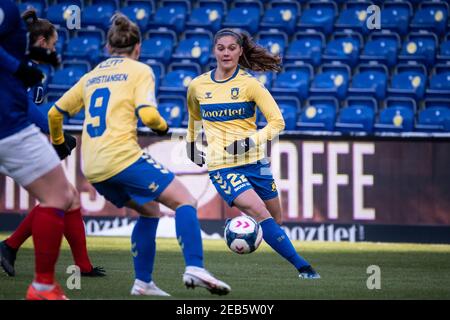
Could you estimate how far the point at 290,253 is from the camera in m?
8.73

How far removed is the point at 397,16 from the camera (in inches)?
704

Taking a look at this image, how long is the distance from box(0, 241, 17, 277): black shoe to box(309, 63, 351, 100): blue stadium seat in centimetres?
879

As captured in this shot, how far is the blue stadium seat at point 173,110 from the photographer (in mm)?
15945

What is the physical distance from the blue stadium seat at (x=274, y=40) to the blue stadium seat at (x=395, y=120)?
7.90ft

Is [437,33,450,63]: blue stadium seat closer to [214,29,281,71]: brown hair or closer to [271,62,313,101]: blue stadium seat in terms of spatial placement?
[271,62,313,101]: blue stadium seat

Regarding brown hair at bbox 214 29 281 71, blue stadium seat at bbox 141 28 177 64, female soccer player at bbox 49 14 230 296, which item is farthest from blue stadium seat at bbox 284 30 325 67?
female soccer player at bbox 49 14 230 296

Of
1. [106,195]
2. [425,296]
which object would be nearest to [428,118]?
[425,296]

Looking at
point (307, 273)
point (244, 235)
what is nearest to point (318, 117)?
point (307, 273)

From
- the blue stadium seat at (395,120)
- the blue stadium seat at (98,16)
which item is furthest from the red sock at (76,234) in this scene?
the blue stadium seat at (98,16)

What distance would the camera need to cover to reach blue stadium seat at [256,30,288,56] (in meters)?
17.4

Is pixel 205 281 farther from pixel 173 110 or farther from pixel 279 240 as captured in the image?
pixel 173 110

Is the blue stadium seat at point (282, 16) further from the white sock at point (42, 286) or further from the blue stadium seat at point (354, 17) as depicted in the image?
the white sock at point (42, 286)

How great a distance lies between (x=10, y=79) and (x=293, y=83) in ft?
35.1
